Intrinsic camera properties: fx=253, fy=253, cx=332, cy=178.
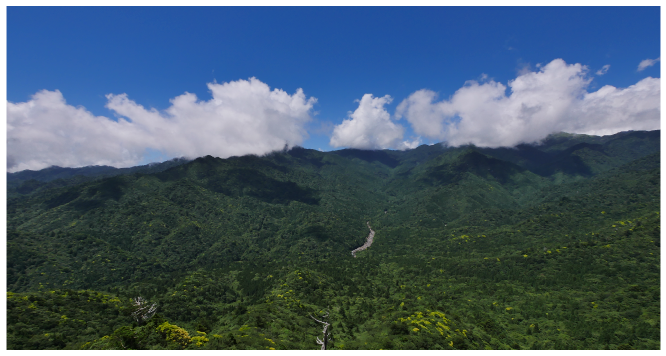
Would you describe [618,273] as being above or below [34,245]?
below

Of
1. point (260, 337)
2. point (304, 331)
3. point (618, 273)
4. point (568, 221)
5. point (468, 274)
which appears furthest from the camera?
point (568, 221)

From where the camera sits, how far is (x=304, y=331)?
2923 inches

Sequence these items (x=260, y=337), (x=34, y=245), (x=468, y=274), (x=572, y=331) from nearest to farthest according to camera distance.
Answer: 1. (x=260, y=337)
2. (x=572, y=331)
3. (x=468, y=274)
4. (x=34, y=245)

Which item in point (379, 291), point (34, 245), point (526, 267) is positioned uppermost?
point (34, 245)

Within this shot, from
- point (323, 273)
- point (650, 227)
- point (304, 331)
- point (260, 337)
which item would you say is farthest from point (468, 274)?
point (260, 337)

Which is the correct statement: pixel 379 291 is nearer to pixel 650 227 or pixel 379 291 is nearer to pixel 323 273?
pixel 323 273

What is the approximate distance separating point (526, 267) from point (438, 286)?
166 ft

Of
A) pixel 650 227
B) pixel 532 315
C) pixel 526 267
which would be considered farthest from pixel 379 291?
pixel 650 227

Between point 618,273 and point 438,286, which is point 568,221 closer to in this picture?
point 618,273

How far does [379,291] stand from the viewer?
130875 millimetres

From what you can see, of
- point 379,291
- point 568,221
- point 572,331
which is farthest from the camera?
point 568,221

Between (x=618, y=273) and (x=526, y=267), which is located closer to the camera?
(x=618, y=273)

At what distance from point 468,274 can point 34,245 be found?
257 m

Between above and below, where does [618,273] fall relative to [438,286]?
above
